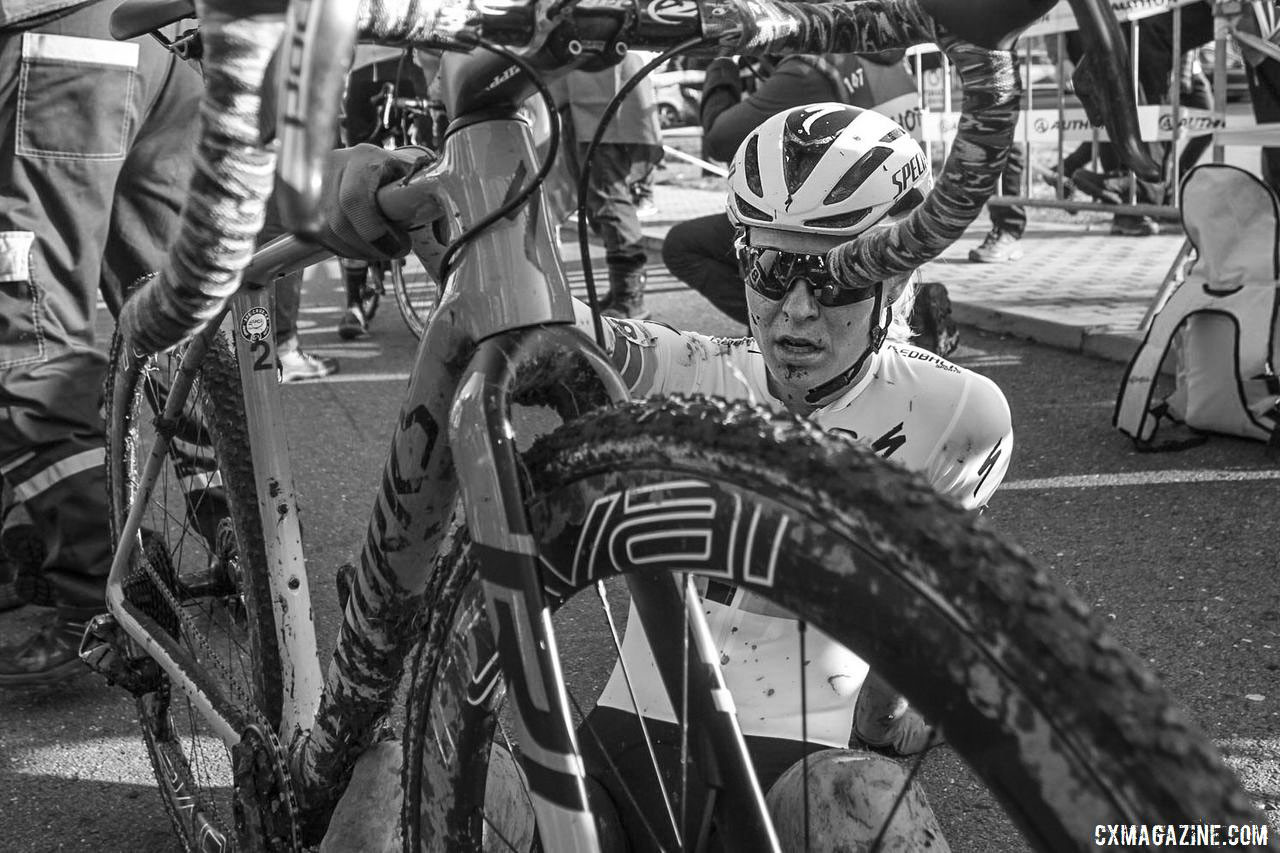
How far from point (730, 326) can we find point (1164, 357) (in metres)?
2.70

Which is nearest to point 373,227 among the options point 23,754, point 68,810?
point 68,810

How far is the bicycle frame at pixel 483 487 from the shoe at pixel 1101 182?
5.64m

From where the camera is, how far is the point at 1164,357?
4.34 m

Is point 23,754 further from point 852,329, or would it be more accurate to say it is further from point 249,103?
point 249,103

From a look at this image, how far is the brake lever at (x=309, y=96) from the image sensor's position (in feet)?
2.78

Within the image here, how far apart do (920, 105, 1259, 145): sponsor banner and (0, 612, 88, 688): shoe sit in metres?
4.22

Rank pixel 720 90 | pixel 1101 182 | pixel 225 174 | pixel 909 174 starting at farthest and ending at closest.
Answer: pixel 1101 182 < pixel 720 90 < pixel 909 174 < pixel 225 174

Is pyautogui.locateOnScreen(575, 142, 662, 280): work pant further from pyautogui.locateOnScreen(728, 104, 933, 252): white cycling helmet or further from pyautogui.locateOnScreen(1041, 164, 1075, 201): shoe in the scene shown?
pyautogui.locateOnScreen(728, 104, 933, 252): white cycling helmet

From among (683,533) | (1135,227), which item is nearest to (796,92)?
(683,533)

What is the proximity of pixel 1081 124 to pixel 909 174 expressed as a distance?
5.23 metres

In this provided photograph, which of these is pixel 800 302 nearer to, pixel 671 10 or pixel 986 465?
pixel 986 465

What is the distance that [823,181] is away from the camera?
212 cm

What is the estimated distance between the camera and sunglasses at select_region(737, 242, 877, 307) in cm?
207

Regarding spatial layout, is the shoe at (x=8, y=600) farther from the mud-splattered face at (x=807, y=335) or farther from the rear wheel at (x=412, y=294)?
the rear wheel at (x=412, y=294)
